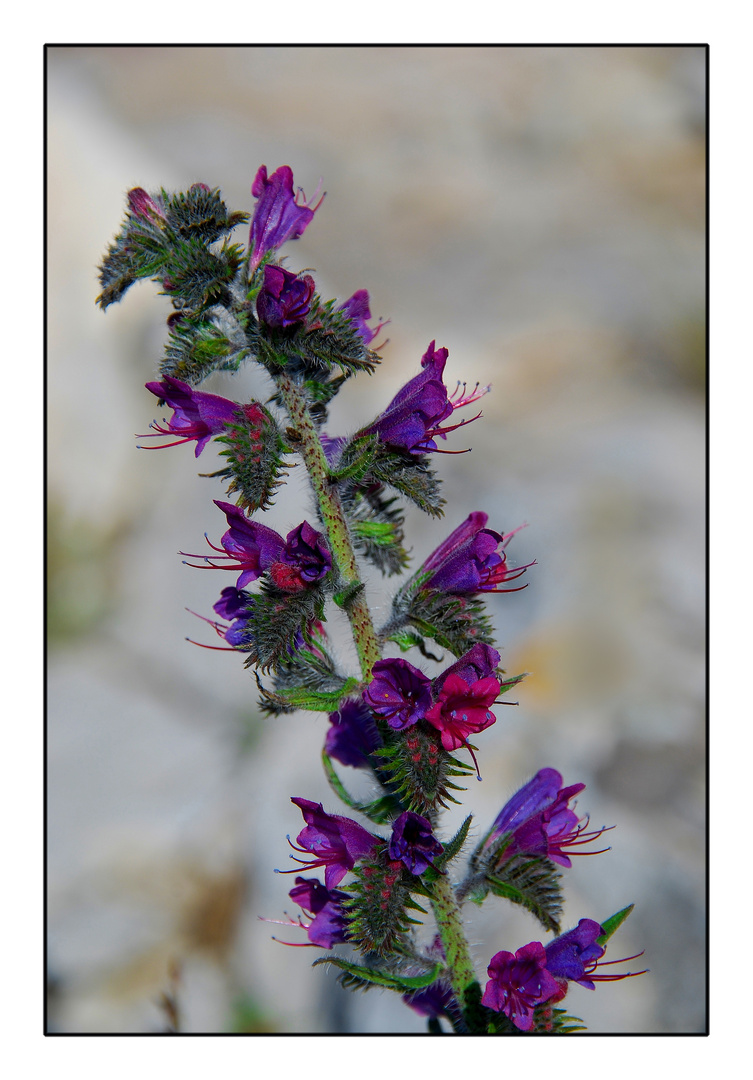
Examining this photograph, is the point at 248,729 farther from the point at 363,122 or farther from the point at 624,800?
the point at 363,122

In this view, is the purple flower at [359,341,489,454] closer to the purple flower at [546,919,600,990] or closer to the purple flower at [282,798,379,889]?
the purple flower at [282,798,379,889]

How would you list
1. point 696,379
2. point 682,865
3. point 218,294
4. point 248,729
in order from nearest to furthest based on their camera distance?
point 218,294, point 682,865, point 248,729, point 696,379

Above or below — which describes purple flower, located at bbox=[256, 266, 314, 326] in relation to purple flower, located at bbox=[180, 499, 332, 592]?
above

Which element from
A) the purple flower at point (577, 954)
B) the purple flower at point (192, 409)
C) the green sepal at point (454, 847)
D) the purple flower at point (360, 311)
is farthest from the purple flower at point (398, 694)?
the purple flower at point (360, 311)

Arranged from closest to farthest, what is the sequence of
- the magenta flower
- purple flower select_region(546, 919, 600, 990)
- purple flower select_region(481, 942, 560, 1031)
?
1. the magenta flower
2. purple flower select_region(481, 942, 560, 1031)
3. purple flower select_region(546, 919, 600, 990)

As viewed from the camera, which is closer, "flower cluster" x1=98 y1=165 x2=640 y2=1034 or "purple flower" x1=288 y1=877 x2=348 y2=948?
"flower cluster" x1=98 y1=165 x2=640 y2=1034

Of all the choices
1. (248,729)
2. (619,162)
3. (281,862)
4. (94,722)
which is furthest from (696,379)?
(94,722)

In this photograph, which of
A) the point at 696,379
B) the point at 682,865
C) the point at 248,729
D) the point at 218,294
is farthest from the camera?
the point at 696,379

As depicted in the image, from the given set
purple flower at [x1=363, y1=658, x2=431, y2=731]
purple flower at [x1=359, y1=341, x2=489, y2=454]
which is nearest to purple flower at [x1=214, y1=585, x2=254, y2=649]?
purple flower at [x1=363, y1=658, x2=431, y2=731]
